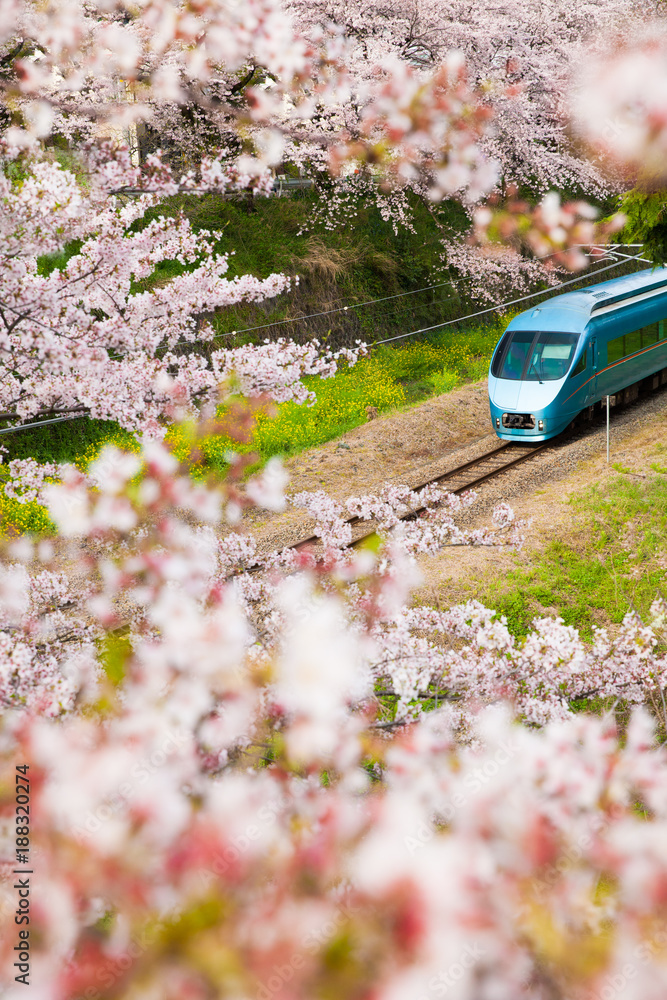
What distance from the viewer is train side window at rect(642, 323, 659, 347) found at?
16.0 metres

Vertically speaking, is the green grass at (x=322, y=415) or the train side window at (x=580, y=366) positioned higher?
the train side window at (x=580, y=366)

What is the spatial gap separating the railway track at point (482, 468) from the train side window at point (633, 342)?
3.14 meters

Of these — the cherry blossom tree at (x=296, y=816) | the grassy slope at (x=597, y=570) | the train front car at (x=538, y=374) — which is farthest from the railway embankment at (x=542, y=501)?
the cherry blossom tree at (x=296, y=816)

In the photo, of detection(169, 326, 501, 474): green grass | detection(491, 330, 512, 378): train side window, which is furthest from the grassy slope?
detection(169, 326, 501, 474): green grass

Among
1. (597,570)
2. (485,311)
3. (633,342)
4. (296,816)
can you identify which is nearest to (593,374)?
(633,342)

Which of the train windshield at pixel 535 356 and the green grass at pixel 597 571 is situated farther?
the train windshield at pixel 535 356

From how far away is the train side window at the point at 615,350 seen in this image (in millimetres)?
14625

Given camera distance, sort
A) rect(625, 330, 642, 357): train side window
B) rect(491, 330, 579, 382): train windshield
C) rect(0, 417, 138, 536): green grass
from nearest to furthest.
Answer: rect(0, 417, 138, 536): green grass < rect(491, 330, 579, 382): train windshield < rect(625, 330, 642, 357): train side window

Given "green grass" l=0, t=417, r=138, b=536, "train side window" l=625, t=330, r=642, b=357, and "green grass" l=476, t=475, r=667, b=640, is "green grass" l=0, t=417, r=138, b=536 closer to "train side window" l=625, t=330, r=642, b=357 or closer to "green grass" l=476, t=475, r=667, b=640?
"green grass" l=476, t=475, r=667, b=640

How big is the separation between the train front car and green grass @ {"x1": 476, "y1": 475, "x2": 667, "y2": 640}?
2987 millimetres

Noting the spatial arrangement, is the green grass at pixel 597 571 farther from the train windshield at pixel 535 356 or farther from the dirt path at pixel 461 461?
the train windshield at pixel 535 356

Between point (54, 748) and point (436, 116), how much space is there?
9.28 ft

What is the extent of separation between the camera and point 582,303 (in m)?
14.5

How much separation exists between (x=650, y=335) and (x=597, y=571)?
9.35 m
